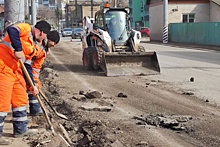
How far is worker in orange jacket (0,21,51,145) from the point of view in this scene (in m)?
6.05

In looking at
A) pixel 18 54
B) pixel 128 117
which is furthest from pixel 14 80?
pixel 128 117

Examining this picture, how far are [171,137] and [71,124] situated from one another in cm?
193

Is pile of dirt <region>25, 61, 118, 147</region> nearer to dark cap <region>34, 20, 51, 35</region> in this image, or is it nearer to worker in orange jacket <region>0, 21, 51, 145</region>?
worker in orange jacket <region>0, 21, 51, 145</region>

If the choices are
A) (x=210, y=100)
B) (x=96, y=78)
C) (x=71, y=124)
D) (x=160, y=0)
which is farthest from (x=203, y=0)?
(x=71, y=124)

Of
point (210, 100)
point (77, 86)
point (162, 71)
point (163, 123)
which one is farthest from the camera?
point (162, 71)

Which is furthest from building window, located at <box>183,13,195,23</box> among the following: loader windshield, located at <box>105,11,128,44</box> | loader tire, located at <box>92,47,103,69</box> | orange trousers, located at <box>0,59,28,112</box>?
orange trousers, located at <box>0,59,28,112</box>

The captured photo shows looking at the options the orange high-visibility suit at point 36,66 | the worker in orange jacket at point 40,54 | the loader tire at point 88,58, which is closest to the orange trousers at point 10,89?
the worker in orange jacket at point 40,54

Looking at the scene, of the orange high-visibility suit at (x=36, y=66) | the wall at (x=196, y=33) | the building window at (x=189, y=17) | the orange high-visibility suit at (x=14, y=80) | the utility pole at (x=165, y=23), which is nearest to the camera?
the orange high-visibility suit at (x=14, y=80)

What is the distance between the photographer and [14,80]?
6.24 m

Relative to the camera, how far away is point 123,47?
16.2m

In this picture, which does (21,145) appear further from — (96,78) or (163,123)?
(96,78)

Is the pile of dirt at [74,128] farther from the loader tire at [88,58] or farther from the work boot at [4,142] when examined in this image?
the loader tire at [88,58]

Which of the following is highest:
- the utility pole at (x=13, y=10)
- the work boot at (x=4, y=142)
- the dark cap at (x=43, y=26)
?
the utility pole at (x=13, y=10)

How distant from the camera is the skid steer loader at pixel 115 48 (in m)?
14.7
